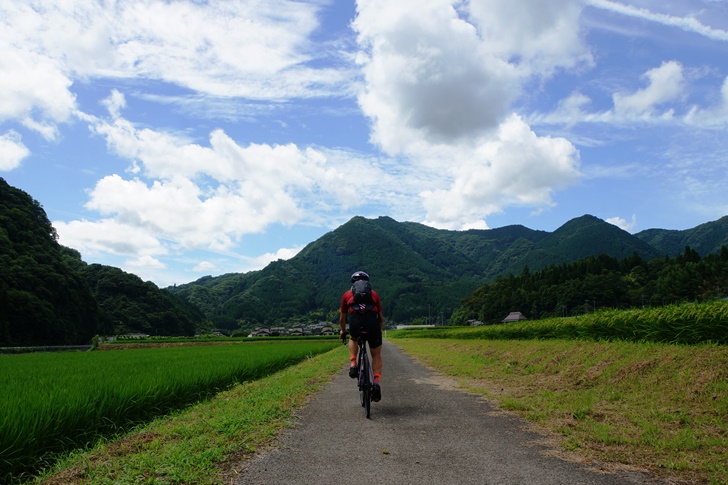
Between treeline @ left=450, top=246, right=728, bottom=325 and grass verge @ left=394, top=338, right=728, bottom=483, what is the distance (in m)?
55.4

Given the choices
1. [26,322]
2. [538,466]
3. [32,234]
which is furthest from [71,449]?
[32,234]

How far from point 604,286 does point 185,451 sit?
309 feet

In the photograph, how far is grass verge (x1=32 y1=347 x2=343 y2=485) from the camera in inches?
155

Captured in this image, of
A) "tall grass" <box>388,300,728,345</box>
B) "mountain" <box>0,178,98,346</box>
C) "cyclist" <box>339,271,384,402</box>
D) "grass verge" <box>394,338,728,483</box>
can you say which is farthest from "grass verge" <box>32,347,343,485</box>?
"mountain" <box>0,178,98,346</box>

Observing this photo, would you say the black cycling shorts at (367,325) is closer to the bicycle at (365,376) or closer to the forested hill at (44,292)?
the bicycle at (365,376)

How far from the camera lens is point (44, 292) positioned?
57.4 meters

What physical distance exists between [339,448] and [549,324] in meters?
15.9

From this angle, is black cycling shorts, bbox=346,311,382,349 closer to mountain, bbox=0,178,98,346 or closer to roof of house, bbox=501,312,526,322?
mountain, bbox=0,178,98,346

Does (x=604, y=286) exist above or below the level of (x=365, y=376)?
above

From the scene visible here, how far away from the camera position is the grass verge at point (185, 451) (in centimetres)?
394

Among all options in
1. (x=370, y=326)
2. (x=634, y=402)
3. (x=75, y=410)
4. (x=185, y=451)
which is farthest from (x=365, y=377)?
(x=634, y=402)

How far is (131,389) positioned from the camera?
741 cm

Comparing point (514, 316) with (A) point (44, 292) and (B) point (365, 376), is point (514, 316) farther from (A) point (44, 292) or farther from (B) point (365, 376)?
(B) point (365, 376)

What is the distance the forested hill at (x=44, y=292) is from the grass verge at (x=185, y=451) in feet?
183
